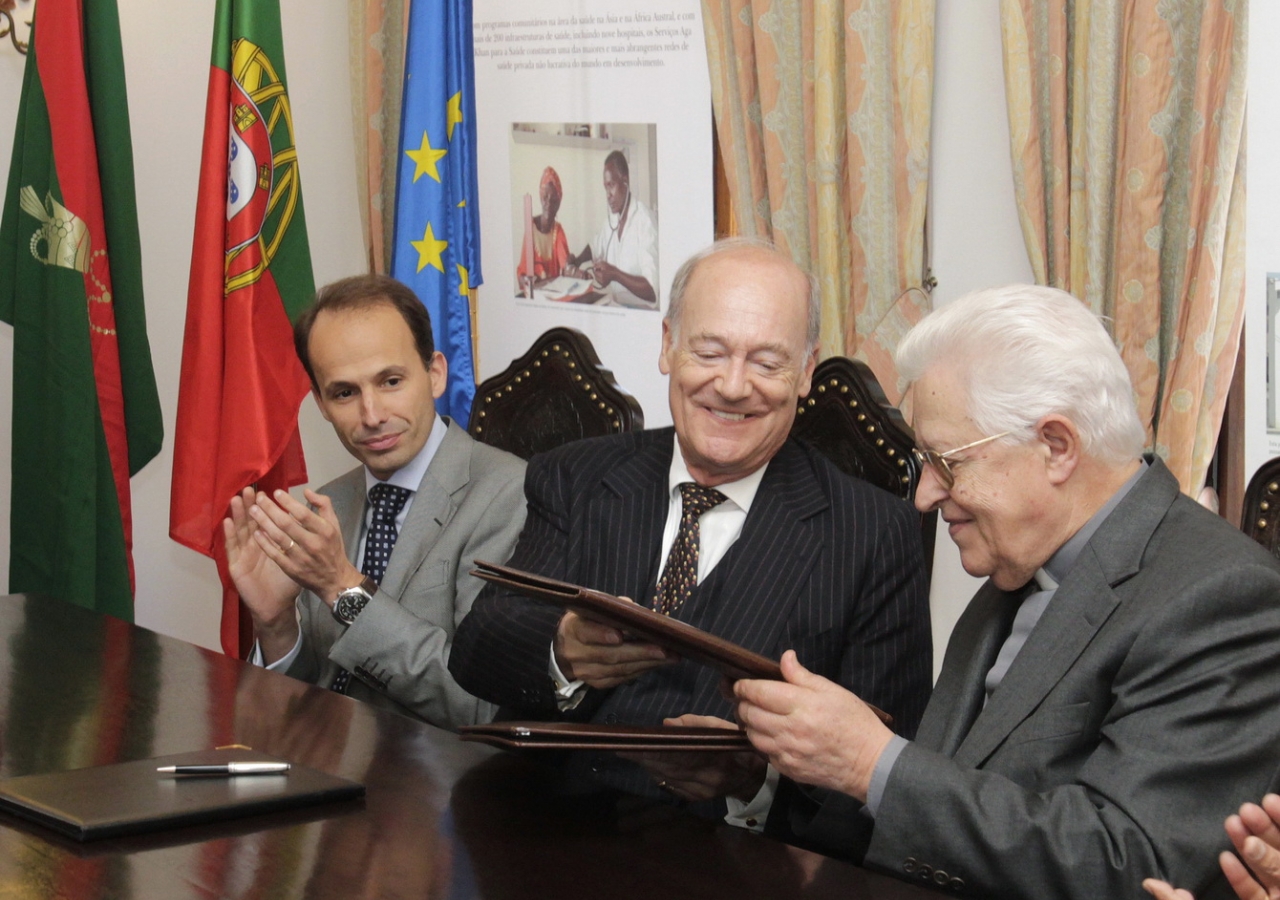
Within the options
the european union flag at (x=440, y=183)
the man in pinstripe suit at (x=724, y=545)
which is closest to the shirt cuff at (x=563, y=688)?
the man in pinstripe suit at (x=724, y=545)

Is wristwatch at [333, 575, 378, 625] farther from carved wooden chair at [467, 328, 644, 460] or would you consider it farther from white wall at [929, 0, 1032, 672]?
white wall at [929, 0, 1032, 672]

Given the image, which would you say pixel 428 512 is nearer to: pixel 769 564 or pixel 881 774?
pixel 769 564

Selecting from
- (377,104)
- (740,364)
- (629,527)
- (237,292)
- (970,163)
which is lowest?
(629,527)

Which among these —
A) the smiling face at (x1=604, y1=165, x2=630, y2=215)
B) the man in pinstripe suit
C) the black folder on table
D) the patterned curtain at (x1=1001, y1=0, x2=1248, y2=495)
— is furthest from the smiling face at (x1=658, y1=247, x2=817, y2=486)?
the smiling face at (x1=604, y1=165, x2=630, y2=215)

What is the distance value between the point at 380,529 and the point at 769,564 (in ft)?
3.06

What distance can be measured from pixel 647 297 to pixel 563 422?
5.23ft

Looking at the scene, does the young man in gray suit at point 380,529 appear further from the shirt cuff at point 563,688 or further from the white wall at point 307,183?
the white wall at point 307,183

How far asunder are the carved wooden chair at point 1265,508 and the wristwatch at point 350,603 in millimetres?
1519

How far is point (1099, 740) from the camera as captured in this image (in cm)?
164

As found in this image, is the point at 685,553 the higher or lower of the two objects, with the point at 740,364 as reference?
lower

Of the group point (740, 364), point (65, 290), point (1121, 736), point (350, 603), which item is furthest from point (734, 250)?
point (65, 290)

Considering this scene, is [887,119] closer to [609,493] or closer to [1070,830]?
[609,493]

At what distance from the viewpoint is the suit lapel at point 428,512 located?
2701 millimetres

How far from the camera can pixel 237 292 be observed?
13.4ft
